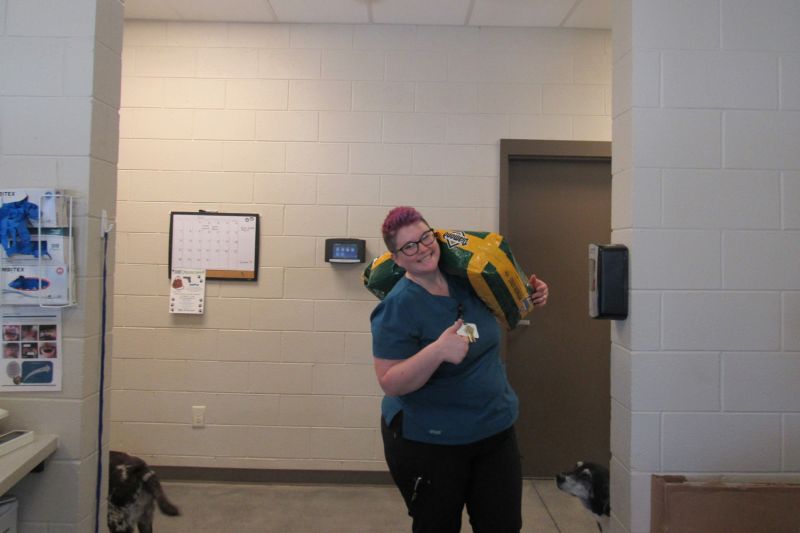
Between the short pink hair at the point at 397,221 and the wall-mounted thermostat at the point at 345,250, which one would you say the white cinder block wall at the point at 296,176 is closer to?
the wall-mounted thermostat at the point at 345,250

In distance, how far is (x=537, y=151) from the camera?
2988mm

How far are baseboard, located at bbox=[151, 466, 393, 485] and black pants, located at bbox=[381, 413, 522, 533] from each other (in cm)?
152

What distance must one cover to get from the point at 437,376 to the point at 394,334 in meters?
0.19

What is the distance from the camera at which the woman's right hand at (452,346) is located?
1432 millimetres

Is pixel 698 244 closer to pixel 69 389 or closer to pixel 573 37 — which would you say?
pixel 573 37

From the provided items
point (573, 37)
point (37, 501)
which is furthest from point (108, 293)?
point (573, 37)

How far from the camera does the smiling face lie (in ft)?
5.02

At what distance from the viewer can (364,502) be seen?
2.85 m

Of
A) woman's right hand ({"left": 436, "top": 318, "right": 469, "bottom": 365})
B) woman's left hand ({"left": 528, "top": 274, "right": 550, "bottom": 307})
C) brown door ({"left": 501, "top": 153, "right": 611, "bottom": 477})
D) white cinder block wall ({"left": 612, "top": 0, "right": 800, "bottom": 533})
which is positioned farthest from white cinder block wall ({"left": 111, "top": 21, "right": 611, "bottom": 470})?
A: woman's right hand ({"left": 436, "top": 318, "right": 469, "bottom": 365})

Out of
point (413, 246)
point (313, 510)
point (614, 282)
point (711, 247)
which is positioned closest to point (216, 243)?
point (313, 510)

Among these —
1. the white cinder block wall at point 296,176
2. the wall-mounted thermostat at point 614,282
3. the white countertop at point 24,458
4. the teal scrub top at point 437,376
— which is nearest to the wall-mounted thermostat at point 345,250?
the white cinder block wall at point 296,176

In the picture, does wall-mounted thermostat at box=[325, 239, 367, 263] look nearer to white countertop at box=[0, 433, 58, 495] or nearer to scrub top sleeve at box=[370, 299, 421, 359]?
scrub top sleeve at box=[370, 299, 421, 359]

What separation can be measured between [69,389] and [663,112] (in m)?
2.08

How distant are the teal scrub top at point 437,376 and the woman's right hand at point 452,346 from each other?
10cm
